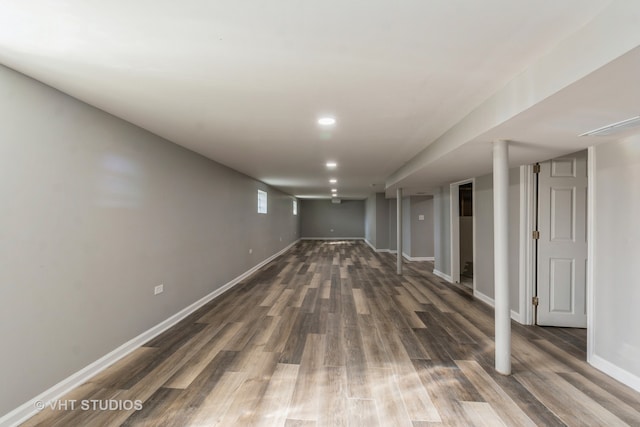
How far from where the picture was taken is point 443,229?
653 centimetres

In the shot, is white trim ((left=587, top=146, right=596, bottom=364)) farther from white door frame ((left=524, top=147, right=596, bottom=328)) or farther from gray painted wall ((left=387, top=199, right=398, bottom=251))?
gray painted wall ((left=387, top=199, right=398, bottom=251))

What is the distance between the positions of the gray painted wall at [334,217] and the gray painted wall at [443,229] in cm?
906

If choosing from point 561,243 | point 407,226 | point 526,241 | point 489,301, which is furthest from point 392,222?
point 561,243

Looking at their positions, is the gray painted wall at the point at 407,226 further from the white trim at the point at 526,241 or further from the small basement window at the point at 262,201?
Result: the white trim at the point at 526,241

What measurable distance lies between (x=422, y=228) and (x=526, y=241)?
534cm

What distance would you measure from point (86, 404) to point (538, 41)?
141 inches

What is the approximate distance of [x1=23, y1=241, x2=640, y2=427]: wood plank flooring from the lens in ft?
6.52

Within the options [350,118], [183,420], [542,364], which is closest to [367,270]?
[542,364]

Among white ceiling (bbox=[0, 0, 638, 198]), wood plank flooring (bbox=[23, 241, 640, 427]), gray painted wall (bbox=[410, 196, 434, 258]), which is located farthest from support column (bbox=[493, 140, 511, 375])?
gray painted wall (bbox=[410, 196, 434, 258])

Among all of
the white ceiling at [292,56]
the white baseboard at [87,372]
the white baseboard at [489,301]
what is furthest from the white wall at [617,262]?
the white baseboard at [87,372]

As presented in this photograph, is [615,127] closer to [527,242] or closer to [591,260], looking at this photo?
[591,260]

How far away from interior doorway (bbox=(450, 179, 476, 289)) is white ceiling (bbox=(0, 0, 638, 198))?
324 cm

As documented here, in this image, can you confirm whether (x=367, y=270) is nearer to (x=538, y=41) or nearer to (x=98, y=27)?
(x=538, y=41)

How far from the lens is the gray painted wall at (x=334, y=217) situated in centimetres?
1591
